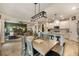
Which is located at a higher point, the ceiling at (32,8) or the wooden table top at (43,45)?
the ceiling at (32,8)

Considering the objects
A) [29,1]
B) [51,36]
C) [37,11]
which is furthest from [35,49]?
[29,1]

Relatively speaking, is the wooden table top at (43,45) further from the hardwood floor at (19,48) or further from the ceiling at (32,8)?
the ceiling at (32,8)

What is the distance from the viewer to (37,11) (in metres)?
1.98

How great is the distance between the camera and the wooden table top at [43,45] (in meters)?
1.96

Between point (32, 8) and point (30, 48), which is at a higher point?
point (32, 8)

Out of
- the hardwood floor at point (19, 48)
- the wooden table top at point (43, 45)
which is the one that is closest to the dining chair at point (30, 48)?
the wooden table top at point (43, 45)

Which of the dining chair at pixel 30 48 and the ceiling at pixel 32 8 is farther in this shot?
the dining chair at pixel 30 48

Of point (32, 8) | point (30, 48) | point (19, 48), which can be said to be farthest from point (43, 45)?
point (32, 8)

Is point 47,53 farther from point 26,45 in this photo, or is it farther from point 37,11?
point 37,11

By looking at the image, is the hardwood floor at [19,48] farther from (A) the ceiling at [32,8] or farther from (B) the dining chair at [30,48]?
(A) the ceiling at [32,8]

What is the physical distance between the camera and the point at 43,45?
2.02m

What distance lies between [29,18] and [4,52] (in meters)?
0.86

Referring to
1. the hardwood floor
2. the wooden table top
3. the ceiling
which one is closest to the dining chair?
the wooden table top

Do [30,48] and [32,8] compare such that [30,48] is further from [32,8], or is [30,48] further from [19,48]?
[32,8]
